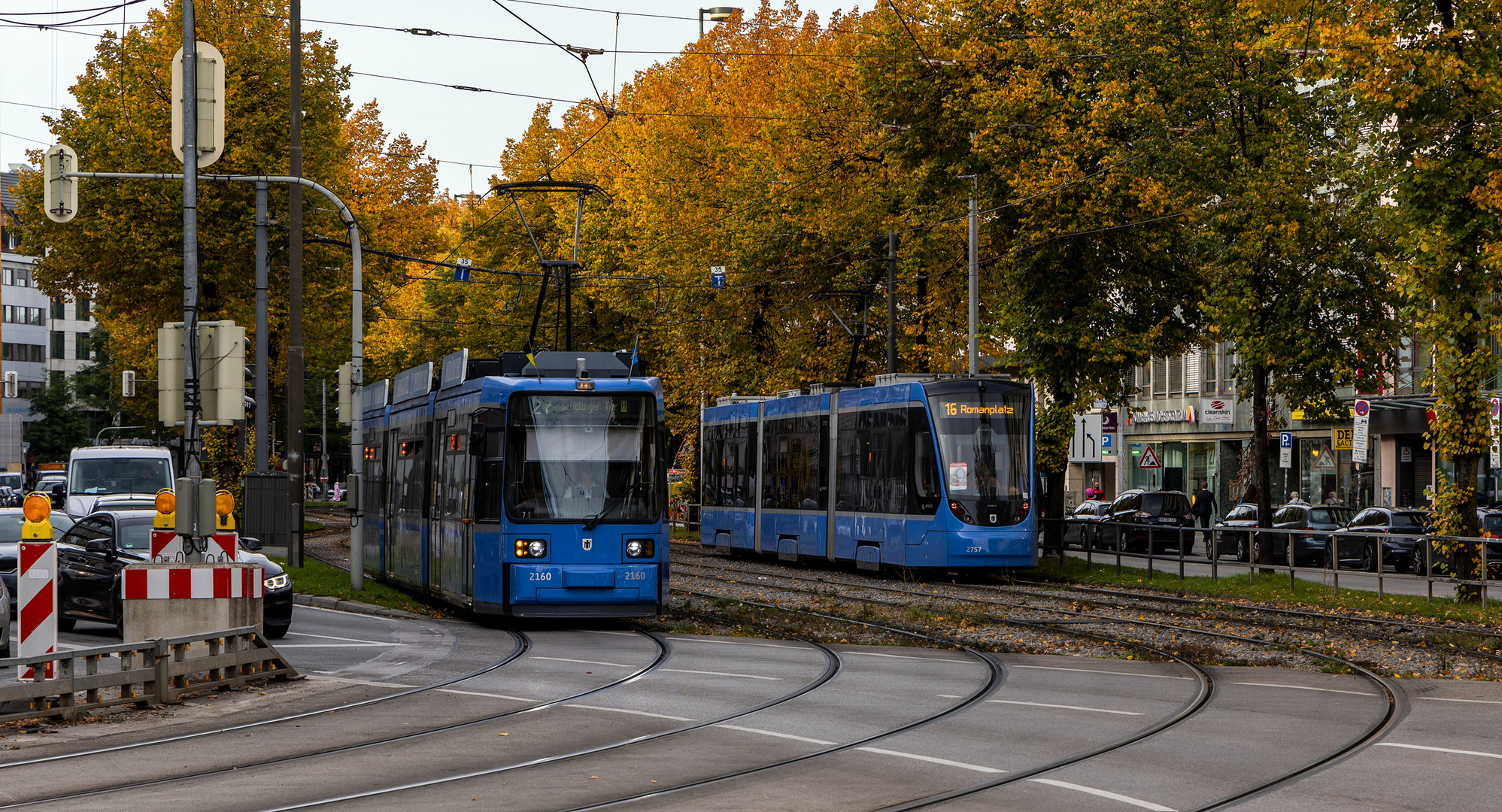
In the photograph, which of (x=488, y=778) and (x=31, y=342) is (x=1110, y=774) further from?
(x=31, y=342)

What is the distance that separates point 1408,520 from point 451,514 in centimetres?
2312

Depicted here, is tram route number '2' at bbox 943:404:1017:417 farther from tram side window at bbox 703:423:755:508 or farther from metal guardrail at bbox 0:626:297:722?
metal guardrail at bbox 0:626:297:722

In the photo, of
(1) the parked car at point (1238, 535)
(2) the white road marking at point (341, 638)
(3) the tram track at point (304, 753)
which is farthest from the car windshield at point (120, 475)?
(3) the tram track at point (304, 753)

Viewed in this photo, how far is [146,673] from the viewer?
12797 millimetres

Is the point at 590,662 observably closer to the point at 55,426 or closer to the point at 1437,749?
the point at 1437,749

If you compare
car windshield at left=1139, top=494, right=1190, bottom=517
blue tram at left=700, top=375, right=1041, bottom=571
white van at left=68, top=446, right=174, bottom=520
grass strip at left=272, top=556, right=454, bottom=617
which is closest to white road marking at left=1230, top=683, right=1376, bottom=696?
grass strip at left=272, top=556, right=454, bottom=617

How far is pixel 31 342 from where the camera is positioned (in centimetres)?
11412

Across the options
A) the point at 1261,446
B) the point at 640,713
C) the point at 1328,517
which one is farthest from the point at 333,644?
the point at 1328,517

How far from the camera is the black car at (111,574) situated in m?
18.5

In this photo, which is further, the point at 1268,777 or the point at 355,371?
the point at 355,371

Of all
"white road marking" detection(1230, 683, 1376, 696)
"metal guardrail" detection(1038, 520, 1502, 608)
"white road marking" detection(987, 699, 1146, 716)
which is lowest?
"white road marking" detection(1230, 683, 1376, 696)

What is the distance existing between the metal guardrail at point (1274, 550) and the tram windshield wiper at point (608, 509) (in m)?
11.1

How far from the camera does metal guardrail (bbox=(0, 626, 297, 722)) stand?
38.9 ft

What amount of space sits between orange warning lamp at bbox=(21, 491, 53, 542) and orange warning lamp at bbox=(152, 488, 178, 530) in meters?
1.77
